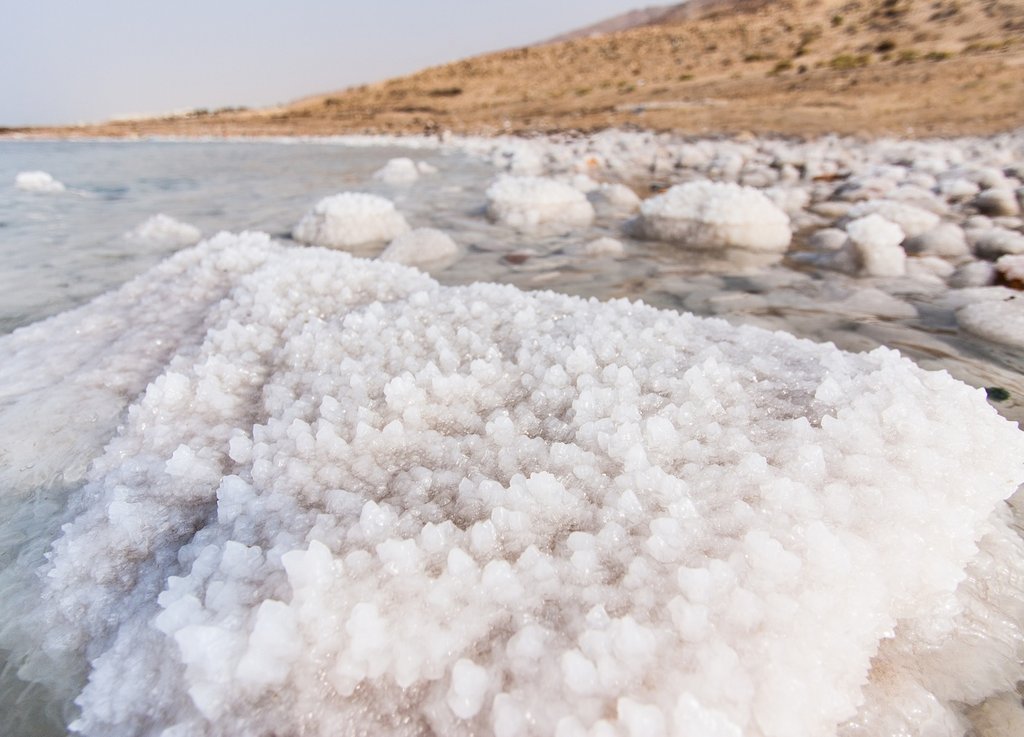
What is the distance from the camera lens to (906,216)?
14.4 feet

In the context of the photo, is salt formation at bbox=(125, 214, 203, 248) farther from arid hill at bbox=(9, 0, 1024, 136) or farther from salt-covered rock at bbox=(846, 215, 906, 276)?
arid hill at bbox=(9, 0, 1024, 136)

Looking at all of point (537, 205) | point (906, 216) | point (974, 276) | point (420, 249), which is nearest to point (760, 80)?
point (906, 216)

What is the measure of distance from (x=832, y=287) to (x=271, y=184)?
7761mm

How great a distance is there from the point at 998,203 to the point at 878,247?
2.22 meters

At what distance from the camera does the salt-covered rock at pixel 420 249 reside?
406cm

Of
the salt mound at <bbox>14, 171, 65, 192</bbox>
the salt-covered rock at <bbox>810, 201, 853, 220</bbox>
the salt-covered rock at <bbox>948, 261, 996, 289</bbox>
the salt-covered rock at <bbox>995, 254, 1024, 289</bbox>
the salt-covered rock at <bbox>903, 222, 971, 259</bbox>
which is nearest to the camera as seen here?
the salt-covered rock at <bbox>995, 254, 1024, 289</bbox>

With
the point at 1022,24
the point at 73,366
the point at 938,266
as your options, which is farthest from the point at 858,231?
the point at 1022,24

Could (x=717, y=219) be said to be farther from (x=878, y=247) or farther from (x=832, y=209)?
(x=832, y=209)

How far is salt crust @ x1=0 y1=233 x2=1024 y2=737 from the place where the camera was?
1.02 meters

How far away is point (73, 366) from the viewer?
2.41 metres

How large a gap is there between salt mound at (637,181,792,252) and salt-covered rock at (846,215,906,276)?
1.87ft

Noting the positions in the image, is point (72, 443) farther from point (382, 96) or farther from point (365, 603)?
point (382, 96)

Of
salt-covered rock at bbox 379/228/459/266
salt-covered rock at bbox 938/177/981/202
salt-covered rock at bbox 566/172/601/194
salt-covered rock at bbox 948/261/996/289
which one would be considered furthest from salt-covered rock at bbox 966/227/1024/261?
salt-covered rock at bbox 566/172/601/194

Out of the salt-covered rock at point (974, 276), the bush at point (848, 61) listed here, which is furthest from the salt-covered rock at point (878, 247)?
the bush at point (848, 61)
